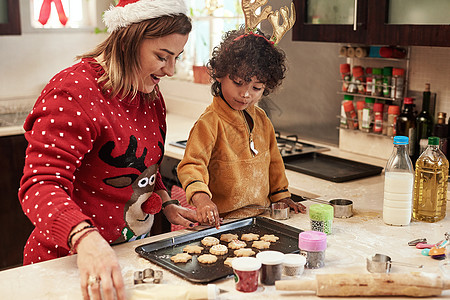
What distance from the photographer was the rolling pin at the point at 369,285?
1243 millimetres

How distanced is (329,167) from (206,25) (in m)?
1.73

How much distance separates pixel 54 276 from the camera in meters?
1.36

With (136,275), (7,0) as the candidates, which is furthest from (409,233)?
(7,0)

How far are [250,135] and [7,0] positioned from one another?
80.3 inches

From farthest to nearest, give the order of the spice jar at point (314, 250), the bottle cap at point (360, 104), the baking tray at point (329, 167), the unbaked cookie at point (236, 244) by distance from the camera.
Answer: the bottle cap at point (360, 104), the baking tray at point (329, 167), the unbaked cookie at point (236, 244), the spice jar at point (314, 250)

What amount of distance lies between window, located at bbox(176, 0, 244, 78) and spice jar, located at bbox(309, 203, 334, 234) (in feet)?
6.82

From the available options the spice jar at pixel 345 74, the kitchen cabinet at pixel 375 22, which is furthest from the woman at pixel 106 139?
the spice jar at pixel 345 74

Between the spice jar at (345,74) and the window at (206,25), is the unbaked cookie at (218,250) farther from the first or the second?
the window at (206,25)

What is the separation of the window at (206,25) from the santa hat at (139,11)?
78.6 inches

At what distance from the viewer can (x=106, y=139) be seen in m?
1.50

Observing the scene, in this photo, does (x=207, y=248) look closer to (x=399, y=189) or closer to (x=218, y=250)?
(x=218, y=250)

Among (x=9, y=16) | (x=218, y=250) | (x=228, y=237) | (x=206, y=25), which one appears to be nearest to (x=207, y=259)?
(x=218, y=250)

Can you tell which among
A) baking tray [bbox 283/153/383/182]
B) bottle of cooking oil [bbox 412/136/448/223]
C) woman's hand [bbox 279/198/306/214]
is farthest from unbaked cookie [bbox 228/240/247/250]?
baking tray [bbox 283/153/383/182]

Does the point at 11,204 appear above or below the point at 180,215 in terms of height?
below
